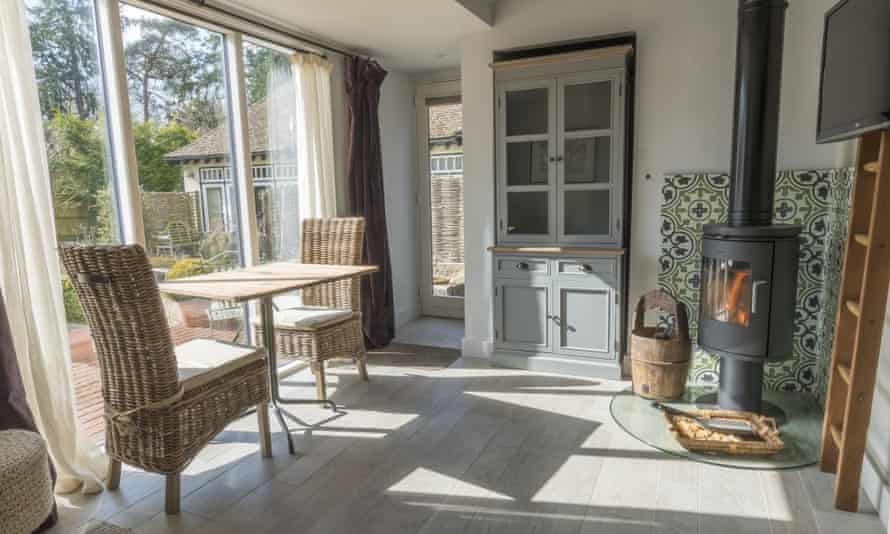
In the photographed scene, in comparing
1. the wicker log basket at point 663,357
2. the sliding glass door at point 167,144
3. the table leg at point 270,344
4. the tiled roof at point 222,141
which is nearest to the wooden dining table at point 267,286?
the table leg at point 270,344

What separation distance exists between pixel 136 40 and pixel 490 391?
2652 millimetres

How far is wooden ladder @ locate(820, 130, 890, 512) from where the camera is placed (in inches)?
71.3

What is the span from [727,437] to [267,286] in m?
2.17

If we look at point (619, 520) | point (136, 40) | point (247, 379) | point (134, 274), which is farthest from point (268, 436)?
point (136, 40)

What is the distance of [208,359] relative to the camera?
2219mm

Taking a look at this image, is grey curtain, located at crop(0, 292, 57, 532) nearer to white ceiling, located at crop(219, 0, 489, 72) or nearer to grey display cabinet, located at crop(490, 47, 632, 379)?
white ceiling, located at crop(219, 0, 489, 72)

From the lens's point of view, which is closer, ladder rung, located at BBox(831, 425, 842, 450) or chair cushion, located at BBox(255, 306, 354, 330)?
ladder rung, located at BBox(831, 425, 842, 450)

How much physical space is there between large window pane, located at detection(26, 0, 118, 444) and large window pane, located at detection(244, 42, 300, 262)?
0.94 meters

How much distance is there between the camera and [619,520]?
1.89 meters

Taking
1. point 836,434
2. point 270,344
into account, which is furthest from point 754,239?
point 270,344

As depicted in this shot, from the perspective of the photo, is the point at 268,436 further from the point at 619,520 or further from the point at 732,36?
the point at 732,36

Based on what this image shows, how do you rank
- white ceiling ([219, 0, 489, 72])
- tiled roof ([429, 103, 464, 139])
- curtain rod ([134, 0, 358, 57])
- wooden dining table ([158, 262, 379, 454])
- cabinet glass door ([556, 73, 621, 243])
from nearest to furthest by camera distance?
wooden dining table ([158, 262, 379, 454]) → curtain rod ([134, 0, 358, 57]) → white ceiling ([219, 0, 489, 72]) → cabinet glass door ([556, 73, 621, 243]) → tiled roof ([429, 103, 464, 139])

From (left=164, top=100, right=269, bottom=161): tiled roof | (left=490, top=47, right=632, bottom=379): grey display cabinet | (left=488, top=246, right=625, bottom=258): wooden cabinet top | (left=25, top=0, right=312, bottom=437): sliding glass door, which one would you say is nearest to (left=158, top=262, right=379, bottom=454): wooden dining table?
(left=25, top=0, right=312, bottom=437): sliding glass door

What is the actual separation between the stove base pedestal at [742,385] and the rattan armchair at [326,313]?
6.70ft
